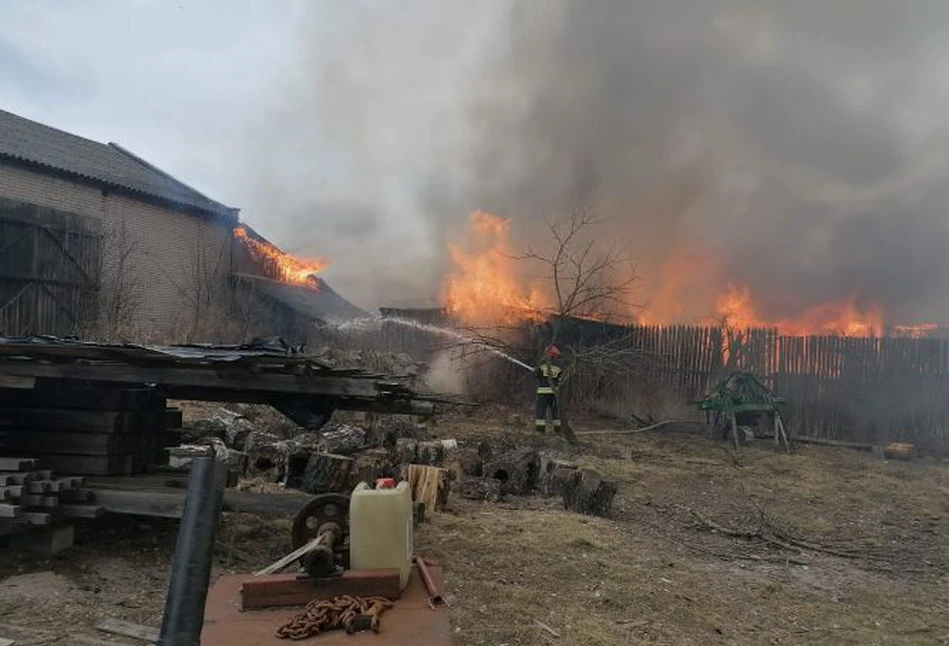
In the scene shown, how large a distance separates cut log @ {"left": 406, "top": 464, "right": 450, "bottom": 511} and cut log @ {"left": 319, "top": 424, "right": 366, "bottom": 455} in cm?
198

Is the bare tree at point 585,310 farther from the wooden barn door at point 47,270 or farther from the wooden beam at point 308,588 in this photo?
the wooden beam at point 308,588

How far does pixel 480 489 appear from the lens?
27.5 feet

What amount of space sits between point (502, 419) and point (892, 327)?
10.0 meters

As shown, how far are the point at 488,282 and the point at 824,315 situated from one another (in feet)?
26.4

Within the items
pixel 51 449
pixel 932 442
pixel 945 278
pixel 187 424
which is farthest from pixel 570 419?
pixel 51 449

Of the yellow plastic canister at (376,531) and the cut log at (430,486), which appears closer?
the yellow plastic canister at (376,531)

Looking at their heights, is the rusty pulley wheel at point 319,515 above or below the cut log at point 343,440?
above

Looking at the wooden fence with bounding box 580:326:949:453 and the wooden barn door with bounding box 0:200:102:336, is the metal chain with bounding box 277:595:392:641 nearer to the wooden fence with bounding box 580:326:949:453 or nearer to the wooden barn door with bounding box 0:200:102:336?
the wooden fence with bounding box 580:326:949:453

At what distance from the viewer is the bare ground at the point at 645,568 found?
14.5ft

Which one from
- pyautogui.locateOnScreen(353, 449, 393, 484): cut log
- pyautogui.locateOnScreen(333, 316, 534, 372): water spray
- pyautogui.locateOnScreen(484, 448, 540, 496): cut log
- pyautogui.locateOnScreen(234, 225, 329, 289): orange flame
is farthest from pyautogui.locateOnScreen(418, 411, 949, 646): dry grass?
pyautogui.locateOnScreen(234, 225, 329, 289): orange flame

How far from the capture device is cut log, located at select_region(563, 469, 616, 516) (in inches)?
301

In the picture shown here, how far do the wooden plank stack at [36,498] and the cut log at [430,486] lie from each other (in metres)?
3.09

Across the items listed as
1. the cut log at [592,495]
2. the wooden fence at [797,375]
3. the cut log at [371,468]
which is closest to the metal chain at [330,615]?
the cut log at [371,468]

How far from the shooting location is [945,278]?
16.7 m
